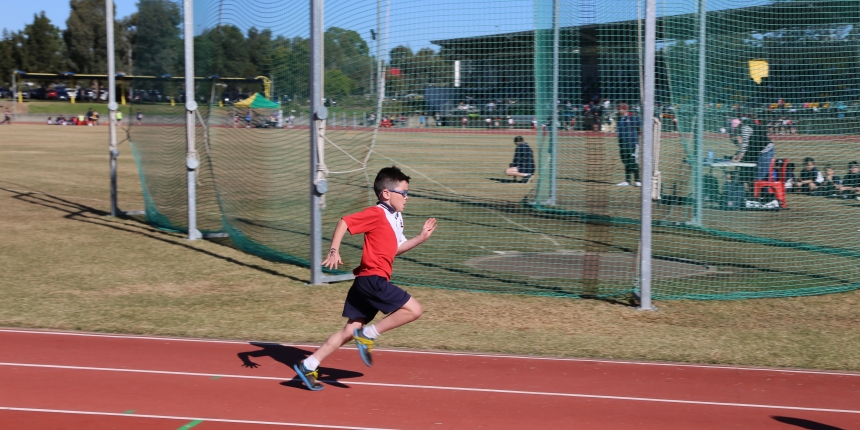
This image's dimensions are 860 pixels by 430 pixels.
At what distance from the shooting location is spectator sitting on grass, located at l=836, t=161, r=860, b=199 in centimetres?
1302

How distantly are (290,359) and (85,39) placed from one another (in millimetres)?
95102

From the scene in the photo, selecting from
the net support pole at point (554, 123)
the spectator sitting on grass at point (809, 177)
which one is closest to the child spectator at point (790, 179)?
the spectator sitting on grass at point (809, 177)

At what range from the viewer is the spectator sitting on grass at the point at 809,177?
13.4 meters

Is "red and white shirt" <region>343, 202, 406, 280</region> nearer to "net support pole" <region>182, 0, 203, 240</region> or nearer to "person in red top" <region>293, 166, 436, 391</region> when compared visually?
"person in red top" <region>293, 166, 436, 391</region>

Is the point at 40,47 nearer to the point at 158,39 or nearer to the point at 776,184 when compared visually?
the point at 158,39

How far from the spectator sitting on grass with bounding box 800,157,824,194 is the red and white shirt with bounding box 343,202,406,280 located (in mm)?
9701

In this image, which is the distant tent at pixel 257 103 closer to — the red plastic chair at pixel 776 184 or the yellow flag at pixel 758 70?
the yellow flag at pixel 758 70

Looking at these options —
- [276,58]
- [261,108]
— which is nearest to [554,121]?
[261,108]

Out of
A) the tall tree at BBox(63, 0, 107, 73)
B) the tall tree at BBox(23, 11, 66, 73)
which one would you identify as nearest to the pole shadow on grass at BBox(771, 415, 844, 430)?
the tall tree at BBox(23, 11, 66, 73)

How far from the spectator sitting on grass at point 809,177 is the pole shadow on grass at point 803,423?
849 centimetres

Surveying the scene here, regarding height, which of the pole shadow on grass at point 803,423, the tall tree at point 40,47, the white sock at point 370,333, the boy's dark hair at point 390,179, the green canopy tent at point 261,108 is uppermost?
the tall tree at point 40,47

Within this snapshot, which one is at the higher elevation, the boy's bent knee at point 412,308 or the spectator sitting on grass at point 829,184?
the spectator sitting on grass at point 829,184

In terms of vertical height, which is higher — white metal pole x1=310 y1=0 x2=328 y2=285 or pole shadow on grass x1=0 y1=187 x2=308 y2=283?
white metal pole x1=310 y1=0 x2=328 y2=285

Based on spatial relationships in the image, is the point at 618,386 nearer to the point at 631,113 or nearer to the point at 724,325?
the point at 724,325
